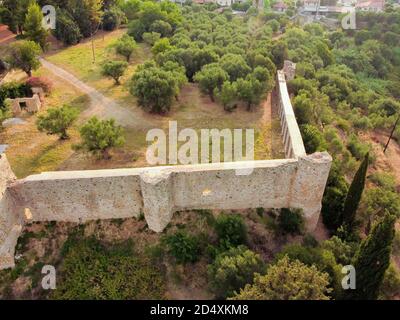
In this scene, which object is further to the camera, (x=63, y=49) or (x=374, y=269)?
(x=63, y=49)

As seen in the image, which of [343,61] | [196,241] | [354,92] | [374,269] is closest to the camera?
[374,269]

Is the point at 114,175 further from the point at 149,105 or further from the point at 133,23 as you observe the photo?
the point at 133,23

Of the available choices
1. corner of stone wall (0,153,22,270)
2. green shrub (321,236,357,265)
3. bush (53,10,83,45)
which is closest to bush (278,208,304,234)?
green shrub (321,236,357,265)

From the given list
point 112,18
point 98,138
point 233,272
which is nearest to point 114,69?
point 98,138

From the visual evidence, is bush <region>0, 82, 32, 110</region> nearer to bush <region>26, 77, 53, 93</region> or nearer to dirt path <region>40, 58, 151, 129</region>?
bush <region>26, 77, 53, 93</region>

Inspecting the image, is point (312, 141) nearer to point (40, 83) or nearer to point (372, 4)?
point (40, 83)

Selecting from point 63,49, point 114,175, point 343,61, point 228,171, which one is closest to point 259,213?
point 228,171

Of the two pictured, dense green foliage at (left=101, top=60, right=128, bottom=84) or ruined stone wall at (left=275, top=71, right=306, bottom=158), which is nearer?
ruined stone wall at (left=275, top=71, right=306, bottom=158)
